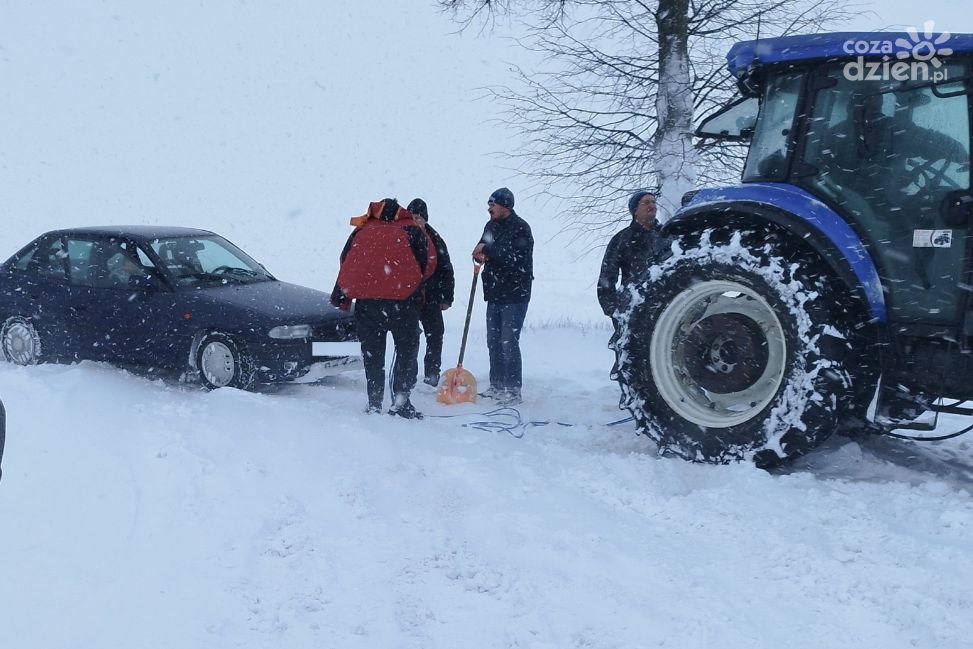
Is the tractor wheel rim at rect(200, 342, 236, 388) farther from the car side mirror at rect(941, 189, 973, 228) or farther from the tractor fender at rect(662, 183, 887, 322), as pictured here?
the car side mirror at rect(941, 189, 973, 228)

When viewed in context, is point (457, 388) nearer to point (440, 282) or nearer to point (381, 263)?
point (440, 282)

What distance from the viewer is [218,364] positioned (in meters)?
7.29

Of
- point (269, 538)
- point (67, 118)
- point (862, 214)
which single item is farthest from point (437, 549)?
point (67, 118)

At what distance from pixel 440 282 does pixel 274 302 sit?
1.38 metres

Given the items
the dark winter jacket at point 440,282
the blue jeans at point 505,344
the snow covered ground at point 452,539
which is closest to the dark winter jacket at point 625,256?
the blue jeans at point 505,344

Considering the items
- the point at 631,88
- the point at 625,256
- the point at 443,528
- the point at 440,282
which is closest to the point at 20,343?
the point at 440,282

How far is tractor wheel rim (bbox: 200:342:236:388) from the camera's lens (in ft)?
23.7

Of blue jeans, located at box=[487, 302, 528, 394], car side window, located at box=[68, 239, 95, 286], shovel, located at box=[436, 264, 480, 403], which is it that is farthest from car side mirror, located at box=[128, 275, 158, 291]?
blue jeans, located at box=[487, 302, 528, 394]

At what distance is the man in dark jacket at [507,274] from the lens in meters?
7.41

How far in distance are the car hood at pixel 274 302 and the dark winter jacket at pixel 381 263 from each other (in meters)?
1.05

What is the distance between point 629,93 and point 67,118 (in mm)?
32870

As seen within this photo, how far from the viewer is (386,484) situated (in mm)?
4613

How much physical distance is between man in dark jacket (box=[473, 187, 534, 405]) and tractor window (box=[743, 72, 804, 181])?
2618mm

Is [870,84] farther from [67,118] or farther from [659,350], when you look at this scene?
[67,118]
